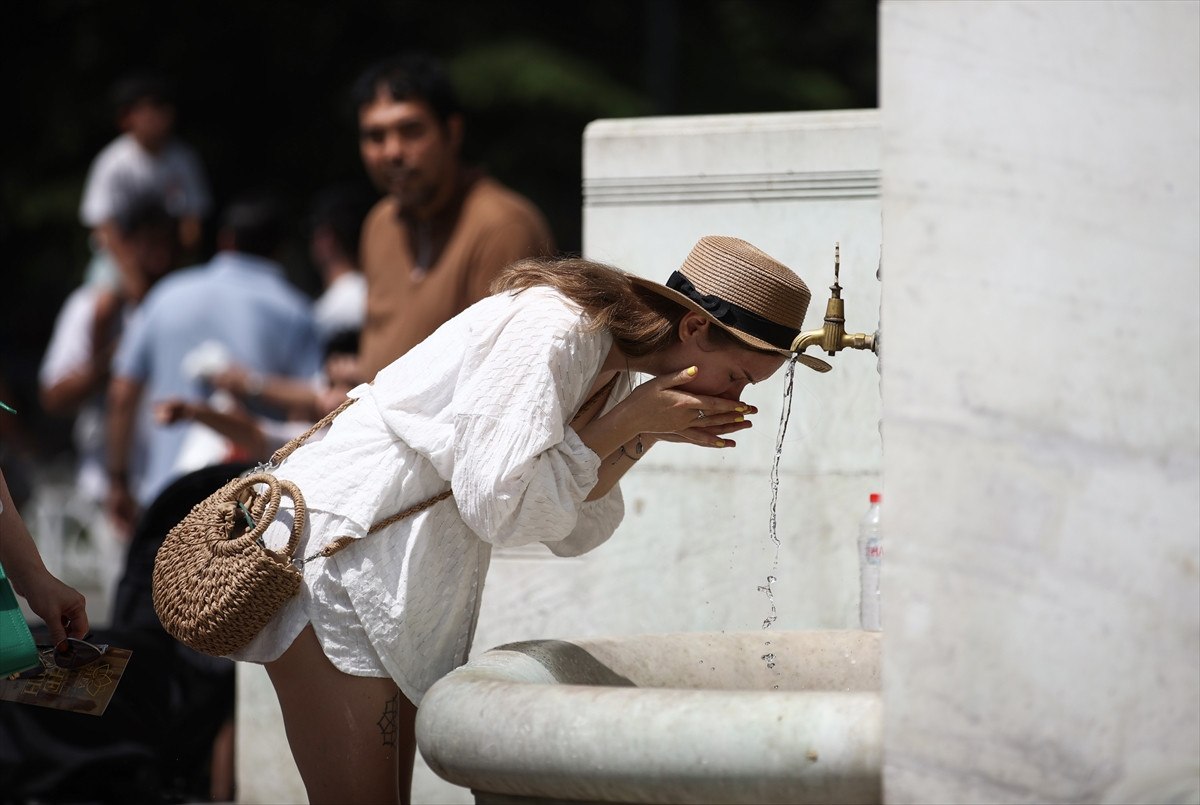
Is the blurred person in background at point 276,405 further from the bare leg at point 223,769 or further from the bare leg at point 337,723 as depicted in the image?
the bare leg at point 337,723

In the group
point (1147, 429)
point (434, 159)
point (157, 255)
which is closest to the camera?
point (1147, 429)

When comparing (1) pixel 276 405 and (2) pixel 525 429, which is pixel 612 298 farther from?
(1) pixel 276 405

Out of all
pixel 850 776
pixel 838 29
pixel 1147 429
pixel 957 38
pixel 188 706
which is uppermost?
pixel 838 29

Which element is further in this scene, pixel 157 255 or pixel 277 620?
pixel 157 255

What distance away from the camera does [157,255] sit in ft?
26.3

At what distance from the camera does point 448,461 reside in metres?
2.75

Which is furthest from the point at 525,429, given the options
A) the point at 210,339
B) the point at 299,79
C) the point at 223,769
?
the point at 299,79

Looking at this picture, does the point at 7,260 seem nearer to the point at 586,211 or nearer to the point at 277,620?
the point at 586,211

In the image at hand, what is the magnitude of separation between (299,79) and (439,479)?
35.3 feet

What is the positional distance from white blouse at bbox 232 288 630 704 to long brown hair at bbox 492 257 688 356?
0.03 m

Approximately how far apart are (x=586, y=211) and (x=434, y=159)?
3.95 ft

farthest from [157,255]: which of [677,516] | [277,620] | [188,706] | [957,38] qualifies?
[957,38]

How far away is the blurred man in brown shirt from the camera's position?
5.04 metres

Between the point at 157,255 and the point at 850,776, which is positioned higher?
the point at 157,255
